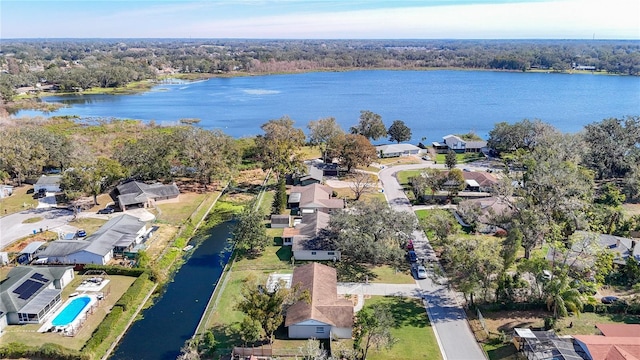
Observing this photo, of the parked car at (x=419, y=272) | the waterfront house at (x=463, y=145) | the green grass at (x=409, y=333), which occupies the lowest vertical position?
the green grass at (x=409, y=333)

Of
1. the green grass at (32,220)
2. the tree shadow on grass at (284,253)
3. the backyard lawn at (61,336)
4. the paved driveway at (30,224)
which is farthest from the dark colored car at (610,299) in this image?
the green grass at (32,220)

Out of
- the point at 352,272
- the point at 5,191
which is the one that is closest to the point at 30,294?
the point at 352,272

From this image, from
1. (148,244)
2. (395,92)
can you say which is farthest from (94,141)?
(395,92)

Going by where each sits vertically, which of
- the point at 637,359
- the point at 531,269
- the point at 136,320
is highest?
the point at 531,269

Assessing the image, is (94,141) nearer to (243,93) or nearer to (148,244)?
(148,244)

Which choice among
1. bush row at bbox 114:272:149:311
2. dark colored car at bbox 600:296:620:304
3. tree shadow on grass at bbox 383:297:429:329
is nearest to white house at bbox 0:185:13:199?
bush row at bbox 114:272:149:311

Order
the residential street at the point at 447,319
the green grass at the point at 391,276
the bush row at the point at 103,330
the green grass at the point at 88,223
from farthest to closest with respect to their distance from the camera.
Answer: the green grass at the point at 88,223, the green grass at the point at 391,276, the bush row at the point at 103,330, the residential street at the point at 447,319

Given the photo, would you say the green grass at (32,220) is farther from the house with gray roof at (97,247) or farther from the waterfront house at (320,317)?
the waterfront house at (320,317)
